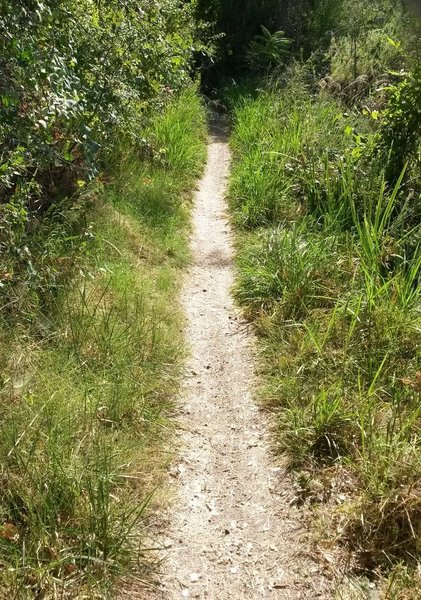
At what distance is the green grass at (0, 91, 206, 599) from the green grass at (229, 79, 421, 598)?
0.86 m

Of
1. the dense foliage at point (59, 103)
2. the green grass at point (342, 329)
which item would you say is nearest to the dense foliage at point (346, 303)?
the green grass at point (342, 329)

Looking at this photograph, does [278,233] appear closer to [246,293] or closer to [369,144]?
[246,293]

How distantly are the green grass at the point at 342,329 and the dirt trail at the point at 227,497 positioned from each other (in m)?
0.18

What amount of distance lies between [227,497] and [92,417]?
946 mm

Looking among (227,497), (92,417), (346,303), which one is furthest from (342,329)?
(92,417)

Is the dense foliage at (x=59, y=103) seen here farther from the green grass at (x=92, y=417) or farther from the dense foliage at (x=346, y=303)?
the dense foliage at (x=346, y=303)

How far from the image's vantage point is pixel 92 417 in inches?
130

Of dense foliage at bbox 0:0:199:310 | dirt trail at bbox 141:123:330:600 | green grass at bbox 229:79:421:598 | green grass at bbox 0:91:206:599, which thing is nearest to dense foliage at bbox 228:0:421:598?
green grass at bbox 229:79:421:598

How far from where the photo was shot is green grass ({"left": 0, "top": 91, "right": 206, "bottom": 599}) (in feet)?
8.56

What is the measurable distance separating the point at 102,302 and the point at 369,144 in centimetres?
323

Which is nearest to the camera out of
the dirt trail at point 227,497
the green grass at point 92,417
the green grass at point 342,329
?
the green grass at point 92,417

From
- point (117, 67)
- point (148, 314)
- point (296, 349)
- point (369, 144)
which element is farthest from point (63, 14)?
point (369, 144)

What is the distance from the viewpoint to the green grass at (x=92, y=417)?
2.61 meters

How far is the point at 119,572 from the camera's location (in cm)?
266
